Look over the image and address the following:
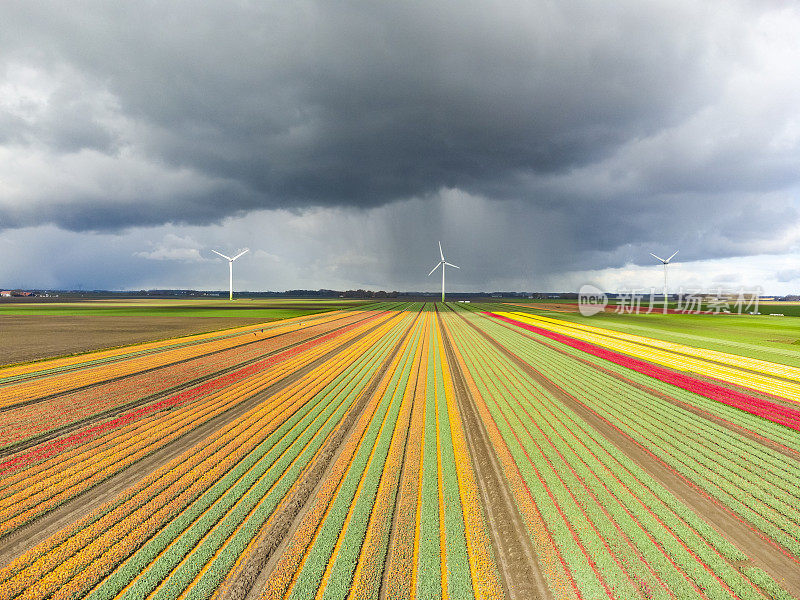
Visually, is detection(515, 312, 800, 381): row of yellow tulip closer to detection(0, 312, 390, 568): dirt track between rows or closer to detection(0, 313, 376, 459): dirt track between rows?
detection(0, 312, 390, 568): dirt track between rows

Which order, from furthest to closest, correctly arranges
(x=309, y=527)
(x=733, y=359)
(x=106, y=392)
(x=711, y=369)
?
(x=733, y=359), (x=711, y=369), (x=106, y=392), (x=309, y=527)

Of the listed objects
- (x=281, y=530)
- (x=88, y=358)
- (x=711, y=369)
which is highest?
(x=711, y=369)

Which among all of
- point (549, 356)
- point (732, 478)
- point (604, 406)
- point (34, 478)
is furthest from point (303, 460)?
point (549, 356)

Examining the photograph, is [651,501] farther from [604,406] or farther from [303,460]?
[303,460]

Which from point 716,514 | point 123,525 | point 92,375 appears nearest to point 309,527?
point 123,525

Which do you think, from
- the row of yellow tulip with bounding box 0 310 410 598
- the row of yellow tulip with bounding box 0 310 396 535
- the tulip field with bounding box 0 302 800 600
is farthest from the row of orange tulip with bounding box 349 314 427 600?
the row of yellow tulip with bounding box 0 310 396 535

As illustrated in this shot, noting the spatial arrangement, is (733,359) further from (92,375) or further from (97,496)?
(92,375)
